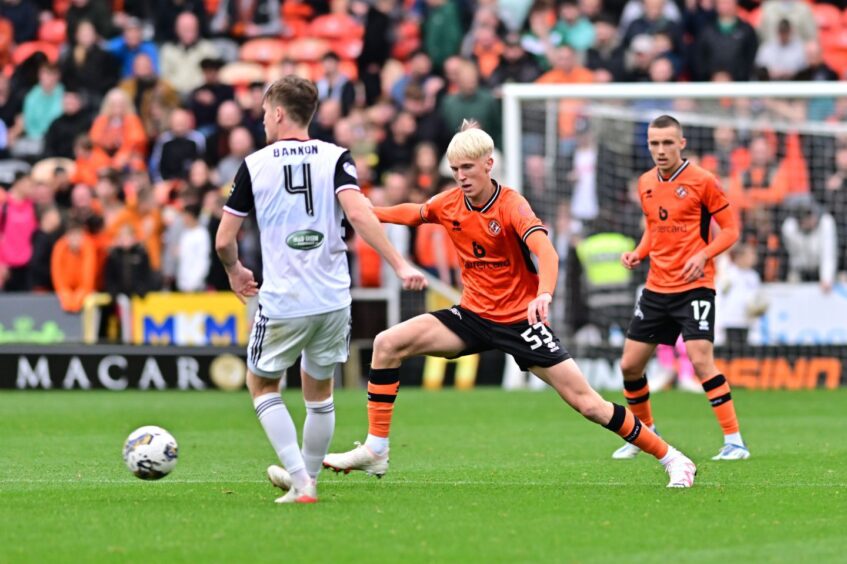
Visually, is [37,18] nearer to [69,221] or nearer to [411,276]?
[69,221]

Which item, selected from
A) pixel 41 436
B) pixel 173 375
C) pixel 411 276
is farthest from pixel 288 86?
pixel 173 375

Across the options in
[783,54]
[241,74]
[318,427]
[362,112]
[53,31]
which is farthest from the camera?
[53,31]

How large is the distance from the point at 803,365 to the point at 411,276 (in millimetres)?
12333

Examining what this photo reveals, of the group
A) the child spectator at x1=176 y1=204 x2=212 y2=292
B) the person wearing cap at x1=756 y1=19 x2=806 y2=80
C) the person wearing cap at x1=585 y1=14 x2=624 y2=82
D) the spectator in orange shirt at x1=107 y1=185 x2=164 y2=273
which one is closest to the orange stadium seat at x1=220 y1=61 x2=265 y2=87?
the spectator in orange shirt at x1=107 y1=185 x2=164 y2=273

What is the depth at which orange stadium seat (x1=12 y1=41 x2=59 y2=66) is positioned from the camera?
26.2 meters

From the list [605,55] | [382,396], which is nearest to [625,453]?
[382,396]

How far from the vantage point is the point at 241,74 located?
25500 mm

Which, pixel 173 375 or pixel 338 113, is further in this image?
pixel 338 113

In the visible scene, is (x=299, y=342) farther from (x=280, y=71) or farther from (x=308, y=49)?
(x=308, y=49)

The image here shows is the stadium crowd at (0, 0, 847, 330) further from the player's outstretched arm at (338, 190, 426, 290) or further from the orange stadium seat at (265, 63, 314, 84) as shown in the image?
the player's outstretched arm at (338, 190, 426, 290)

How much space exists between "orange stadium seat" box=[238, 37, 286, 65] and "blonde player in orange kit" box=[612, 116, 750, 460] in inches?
578

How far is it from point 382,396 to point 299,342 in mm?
1381

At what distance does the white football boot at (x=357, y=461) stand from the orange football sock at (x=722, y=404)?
10.6 ft

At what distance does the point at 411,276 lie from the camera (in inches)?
321
